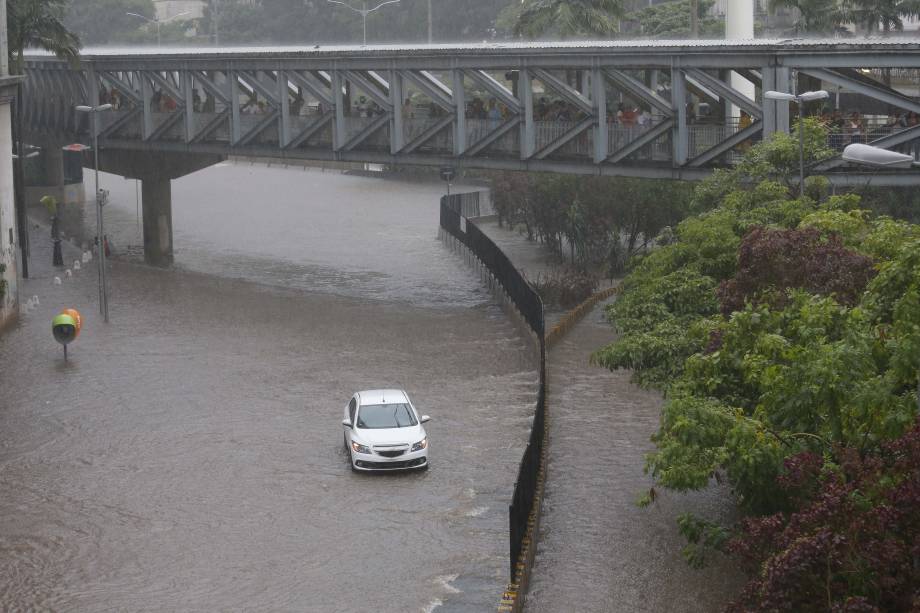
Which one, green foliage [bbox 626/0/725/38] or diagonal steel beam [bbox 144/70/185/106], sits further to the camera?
green foliage [bbox 626/0/725/38]

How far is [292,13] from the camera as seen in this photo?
13388 cm

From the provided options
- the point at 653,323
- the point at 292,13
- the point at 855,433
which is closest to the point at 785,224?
the point at 653,323

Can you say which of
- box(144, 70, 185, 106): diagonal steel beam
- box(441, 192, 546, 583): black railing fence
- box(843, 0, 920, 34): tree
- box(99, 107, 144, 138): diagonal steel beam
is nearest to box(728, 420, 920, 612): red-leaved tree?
box(441, 192, 546, 583): black railing fence

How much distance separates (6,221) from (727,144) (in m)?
20.7

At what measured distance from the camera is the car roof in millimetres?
27172

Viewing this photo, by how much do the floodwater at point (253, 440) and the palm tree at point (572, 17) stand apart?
15682 millimetres

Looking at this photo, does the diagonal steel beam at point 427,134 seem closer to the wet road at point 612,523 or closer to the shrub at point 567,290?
the shrub at point 567,290

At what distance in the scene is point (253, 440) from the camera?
29.3m

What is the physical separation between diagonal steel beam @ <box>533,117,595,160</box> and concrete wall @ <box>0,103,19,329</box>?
15239 mm

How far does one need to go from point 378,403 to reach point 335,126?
1995 centimetres

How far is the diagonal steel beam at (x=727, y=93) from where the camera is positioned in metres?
35.6

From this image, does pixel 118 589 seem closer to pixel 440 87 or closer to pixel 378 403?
pixel 378 403

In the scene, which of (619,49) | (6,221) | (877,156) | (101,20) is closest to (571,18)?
(619,49)

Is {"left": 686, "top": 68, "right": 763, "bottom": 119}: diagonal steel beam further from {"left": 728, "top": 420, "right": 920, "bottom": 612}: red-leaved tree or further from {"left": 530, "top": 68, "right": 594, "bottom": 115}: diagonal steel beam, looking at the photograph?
{"left": 728, "top": 420, "right": 920, "bottom": 612}: red-leaved tree
